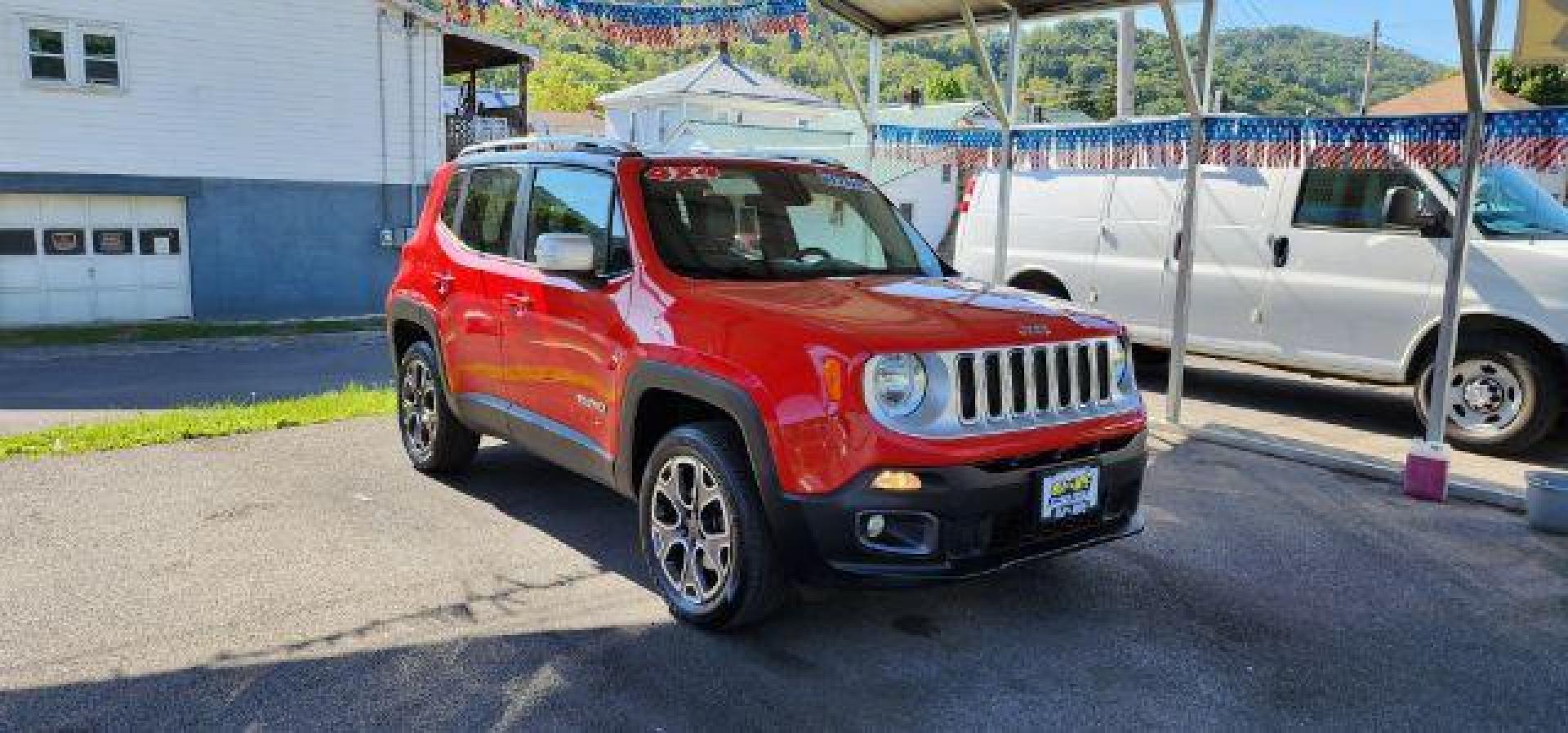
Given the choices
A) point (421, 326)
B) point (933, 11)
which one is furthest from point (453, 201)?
point (933, 11)

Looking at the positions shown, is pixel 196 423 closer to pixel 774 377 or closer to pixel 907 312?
pixel 774 377

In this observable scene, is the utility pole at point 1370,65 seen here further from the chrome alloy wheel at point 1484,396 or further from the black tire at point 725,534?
the black tire at point 725,534

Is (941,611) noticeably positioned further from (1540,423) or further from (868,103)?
(868,103)

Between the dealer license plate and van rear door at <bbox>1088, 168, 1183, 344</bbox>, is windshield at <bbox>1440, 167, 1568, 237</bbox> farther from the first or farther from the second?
the dealer license plate

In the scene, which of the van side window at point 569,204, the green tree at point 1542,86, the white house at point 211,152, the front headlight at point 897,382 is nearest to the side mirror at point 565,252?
the van side window at point 569,204

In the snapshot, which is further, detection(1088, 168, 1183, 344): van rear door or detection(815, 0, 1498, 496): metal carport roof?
detection(1088, 168, 1183, 344): van rear door

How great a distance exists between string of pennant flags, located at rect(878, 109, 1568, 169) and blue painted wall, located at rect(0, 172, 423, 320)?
12.6m

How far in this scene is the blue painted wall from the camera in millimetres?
18234

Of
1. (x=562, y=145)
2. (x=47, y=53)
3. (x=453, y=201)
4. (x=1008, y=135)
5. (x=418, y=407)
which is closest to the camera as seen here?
(x=562, y=145)

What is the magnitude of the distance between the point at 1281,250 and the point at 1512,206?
59.3 inches

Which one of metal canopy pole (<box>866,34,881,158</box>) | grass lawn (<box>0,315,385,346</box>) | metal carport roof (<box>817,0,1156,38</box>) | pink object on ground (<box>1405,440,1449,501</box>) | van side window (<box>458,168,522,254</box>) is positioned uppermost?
metal carport roof (<box>817,0,1156,38</box>)

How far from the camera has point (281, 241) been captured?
754 inches

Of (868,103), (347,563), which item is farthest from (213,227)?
(347,563)

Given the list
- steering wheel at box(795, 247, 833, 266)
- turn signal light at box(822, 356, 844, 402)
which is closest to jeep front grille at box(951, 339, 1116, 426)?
turn signal light at box(822, 356, 844, 402)
